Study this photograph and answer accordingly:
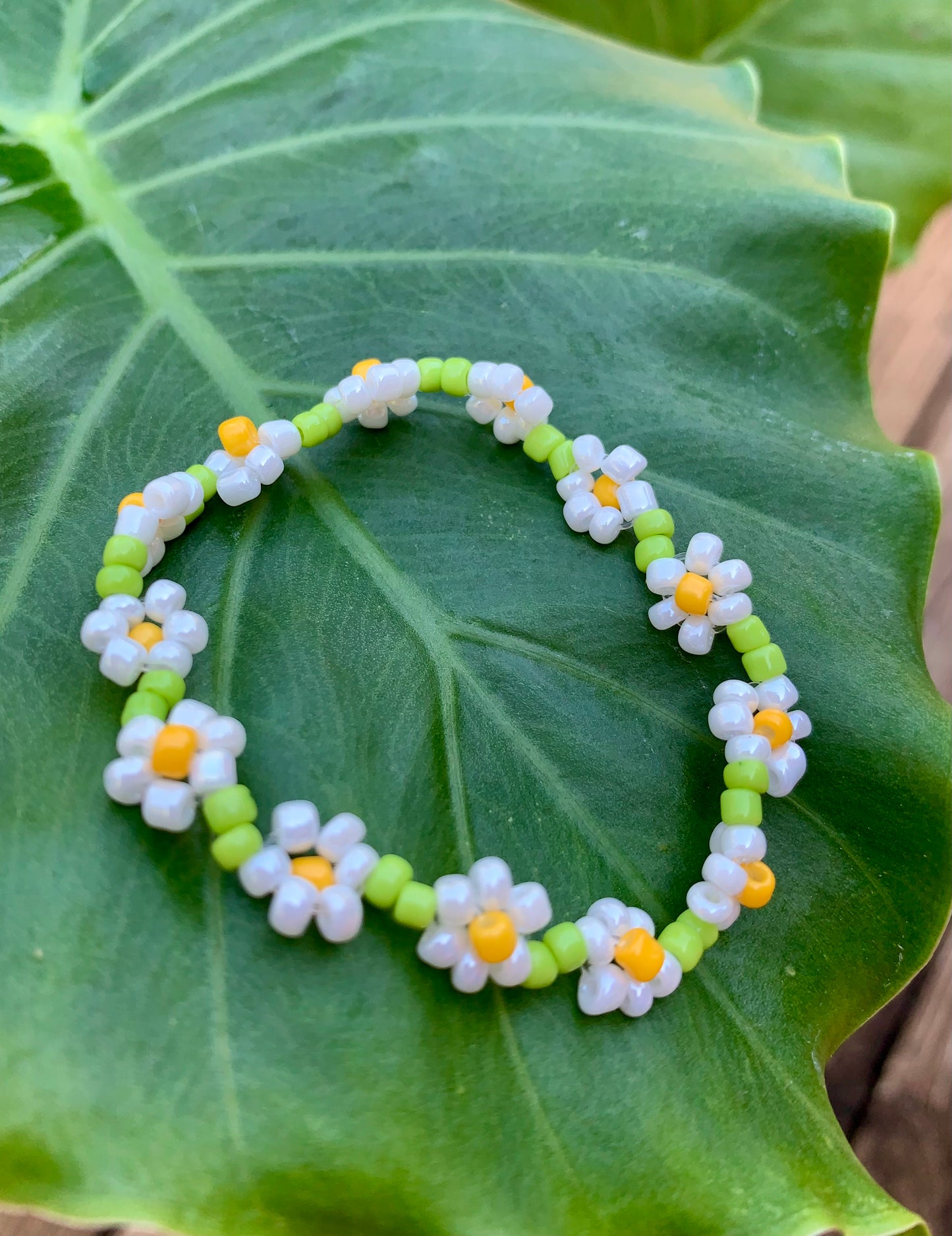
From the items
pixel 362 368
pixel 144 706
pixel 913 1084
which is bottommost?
pixel 913 1084

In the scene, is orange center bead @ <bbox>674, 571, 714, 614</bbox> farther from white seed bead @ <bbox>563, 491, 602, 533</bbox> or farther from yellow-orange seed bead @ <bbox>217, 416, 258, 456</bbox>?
yellow-orange seed bead @ <bbox>217, 416, 258, 456</bbox>

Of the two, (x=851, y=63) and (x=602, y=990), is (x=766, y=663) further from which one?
(x=851, y=63)

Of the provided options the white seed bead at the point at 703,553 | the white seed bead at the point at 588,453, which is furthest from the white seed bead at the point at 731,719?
the white seed bead at the point at 588,453

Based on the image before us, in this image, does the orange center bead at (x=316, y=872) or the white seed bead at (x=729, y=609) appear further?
the white seed bead at (x=729, y=609)

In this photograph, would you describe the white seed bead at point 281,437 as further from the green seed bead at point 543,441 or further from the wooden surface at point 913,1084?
the wooden surface at point 913,1084

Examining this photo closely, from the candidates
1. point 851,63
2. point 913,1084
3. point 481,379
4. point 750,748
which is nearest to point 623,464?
point 481,379

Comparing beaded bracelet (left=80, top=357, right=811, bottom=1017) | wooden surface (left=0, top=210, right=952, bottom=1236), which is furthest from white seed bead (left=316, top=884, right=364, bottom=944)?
wooden surface (left=0, top=210, right=952, bottom=1236)
